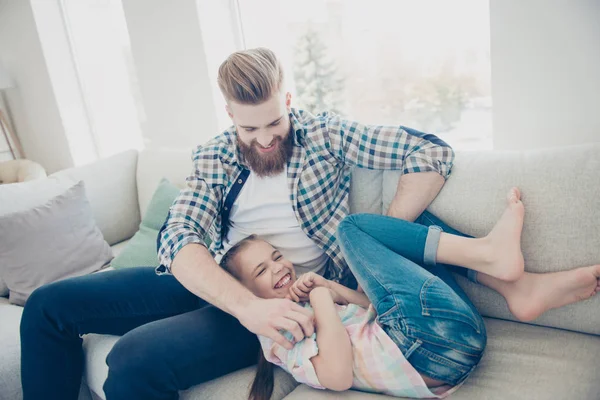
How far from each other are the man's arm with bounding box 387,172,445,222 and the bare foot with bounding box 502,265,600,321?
0.31m

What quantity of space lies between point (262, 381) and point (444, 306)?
0.49 meters

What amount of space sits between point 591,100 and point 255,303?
1150 millimetres

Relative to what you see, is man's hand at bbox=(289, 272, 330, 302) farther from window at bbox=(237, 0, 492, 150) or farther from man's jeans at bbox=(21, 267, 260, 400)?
window at bbox=(237, 0, 492, 150)

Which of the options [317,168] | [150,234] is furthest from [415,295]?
[150,234]

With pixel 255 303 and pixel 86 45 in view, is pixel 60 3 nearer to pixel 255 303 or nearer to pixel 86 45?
pixel 86 45

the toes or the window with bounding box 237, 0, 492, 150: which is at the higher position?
the window with bounding box 237, 0, 492, 150

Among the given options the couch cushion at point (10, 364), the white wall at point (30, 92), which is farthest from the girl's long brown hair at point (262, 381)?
the white wall at point (30, 92)

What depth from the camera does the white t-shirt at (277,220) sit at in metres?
1.46

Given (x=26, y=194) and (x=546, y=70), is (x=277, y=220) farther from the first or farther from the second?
(x=26, y=194)

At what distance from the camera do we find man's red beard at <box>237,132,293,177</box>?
4.65 feet

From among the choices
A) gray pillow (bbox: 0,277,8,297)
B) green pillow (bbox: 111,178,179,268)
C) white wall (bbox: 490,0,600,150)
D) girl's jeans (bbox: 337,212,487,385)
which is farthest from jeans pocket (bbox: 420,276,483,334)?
gray pillow (bbox: 0,277,8,297)

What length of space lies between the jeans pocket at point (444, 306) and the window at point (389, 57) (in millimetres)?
1027

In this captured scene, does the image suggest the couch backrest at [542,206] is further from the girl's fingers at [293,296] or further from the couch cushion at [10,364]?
the couch cushion at [10,364]

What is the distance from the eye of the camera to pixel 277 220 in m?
1.47
